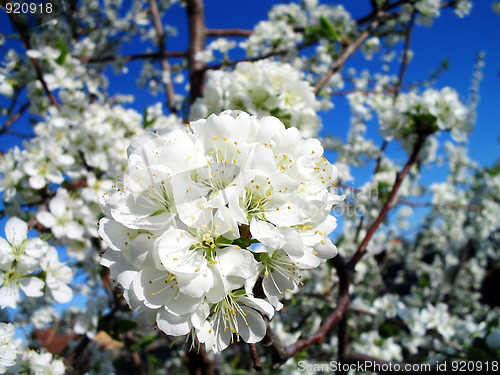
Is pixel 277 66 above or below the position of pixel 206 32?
below

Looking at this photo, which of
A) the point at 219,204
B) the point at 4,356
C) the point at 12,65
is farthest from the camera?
the point at 12,65

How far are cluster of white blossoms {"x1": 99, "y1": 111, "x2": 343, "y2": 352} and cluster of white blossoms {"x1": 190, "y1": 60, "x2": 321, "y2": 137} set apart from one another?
0.82 meters

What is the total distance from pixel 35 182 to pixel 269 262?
1.87 metres

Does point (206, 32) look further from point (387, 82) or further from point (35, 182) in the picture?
point (387, 82)

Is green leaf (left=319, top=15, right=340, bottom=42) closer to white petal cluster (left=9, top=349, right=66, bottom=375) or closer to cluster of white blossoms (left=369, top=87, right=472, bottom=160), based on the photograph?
cluster of white blossoms (left=369, top=87, right=472, bottom=160)

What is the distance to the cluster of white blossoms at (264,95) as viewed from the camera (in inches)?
71.7

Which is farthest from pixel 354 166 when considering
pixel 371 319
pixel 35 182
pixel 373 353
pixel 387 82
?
pixel 35 182

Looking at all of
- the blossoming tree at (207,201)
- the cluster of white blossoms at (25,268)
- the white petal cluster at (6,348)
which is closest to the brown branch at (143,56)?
the blossoming tree at (207,201)

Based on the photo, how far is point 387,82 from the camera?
248 inches

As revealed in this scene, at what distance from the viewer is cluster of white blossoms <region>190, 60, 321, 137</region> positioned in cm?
182

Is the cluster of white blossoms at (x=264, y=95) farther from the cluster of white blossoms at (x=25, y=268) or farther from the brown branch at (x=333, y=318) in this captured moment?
the cluster of white blossoms at (x=25, y=268)

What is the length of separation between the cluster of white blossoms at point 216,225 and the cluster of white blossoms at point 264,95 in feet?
2.69

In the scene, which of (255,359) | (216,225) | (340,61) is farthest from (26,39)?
(255,359)

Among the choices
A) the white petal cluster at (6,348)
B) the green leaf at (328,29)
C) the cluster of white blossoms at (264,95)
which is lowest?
the white petal cluster at (6,348)
